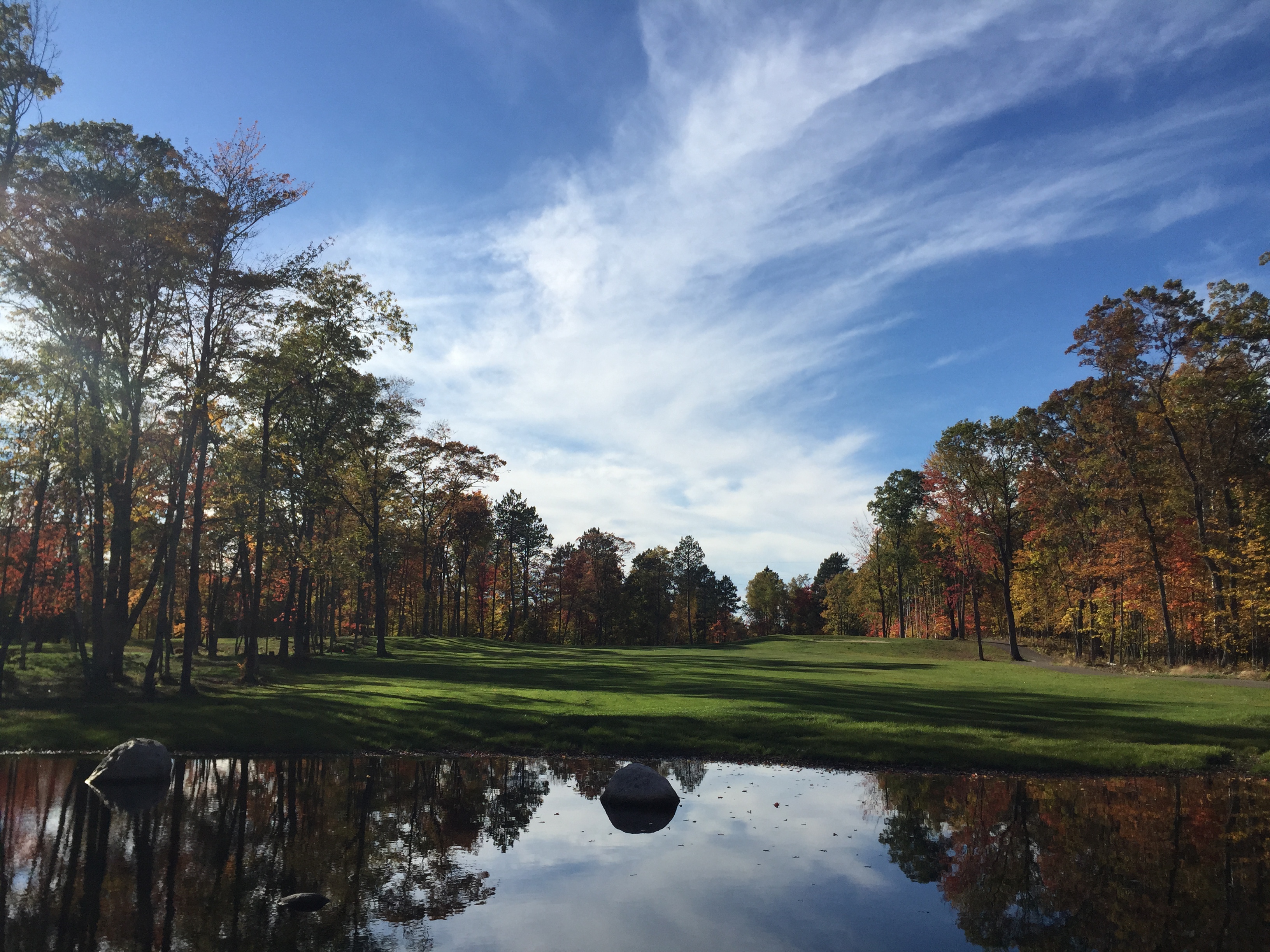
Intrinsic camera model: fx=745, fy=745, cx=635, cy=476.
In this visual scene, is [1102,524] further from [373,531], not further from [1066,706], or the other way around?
[373,531]

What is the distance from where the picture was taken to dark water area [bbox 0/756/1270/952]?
8281 mm

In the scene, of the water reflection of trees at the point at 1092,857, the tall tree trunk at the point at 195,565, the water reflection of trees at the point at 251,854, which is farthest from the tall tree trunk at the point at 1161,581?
the tall tree trunk at the point at 195,565

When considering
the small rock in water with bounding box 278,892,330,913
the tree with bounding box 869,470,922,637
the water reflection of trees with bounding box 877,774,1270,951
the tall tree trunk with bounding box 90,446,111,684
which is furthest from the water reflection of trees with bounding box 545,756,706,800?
the tree with bounding box 869,470,922,637

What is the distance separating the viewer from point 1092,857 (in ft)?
36.3

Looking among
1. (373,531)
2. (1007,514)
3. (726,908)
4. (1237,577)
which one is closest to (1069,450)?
(1007,514)

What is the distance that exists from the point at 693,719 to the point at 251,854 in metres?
13.9

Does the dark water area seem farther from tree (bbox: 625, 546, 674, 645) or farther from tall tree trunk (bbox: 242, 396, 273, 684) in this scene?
tree (bbox: 625, 546, 674, 645)

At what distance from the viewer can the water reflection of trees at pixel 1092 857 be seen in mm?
8469

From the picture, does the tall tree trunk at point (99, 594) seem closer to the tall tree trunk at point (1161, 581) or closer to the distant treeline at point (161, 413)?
the distant treeline at point (161, 413)

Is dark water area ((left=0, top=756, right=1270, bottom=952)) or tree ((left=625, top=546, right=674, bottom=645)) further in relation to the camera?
tree ((left=625, top=546, right=674, bottom=645))

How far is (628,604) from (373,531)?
58.2 metres

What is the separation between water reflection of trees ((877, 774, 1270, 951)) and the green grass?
2534mm

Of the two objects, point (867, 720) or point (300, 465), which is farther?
point (300, 465)

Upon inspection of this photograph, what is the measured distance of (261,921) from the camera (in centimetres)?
828
